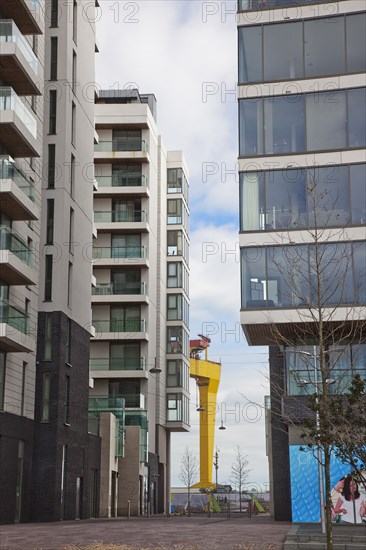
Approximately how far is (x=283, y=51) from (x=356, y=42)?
10.7 feet

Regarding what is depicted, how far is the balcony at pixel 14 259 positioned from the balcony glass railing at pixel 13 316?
49.1 inches

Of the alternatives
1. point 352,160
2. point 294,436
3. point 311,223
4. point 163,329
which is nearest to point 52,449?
point 294,436

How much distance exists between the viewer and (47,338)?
41.3 meters

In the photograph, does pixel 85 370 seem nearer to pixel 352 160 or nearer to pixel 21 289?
pixel 21 289

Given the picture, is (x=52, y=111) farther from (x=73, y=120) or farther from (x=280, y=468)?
(x=280, y=468)

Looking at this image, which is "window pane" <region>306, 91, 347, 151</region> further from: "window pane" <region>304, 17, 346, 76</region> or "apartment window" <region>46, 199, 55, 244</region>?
"apartment window" <region>46, 199, 55, 244</region>

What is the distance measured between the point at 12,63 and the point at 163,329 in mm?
38473

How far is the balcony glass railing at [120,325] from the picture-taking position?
63.8m

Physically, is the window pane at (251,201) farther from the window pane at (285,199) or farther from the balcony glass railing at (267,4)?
the balcony glass railing at (267,4)

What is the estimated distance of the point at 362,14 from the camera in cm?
3828

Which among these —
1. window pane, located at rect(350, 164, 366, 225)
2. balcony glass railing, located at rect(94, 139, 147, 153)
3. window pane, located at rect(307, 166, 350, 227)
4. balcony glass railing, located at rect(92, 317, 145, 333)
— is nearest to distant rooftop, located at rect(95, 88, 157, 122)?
balcony glass railing, located at rect(94, 139, 147, 153)

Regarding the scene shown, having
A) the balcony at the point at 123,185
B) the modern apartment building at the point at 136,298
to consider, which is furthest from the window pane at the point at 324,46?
the balcony at the point at 123,185

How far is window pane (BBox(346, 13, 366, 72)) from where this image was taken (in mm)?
38219

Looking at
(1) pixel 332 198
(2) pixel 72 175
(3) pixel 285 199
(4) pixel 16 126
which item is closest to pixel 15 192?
A: (4) pixel 16 126
